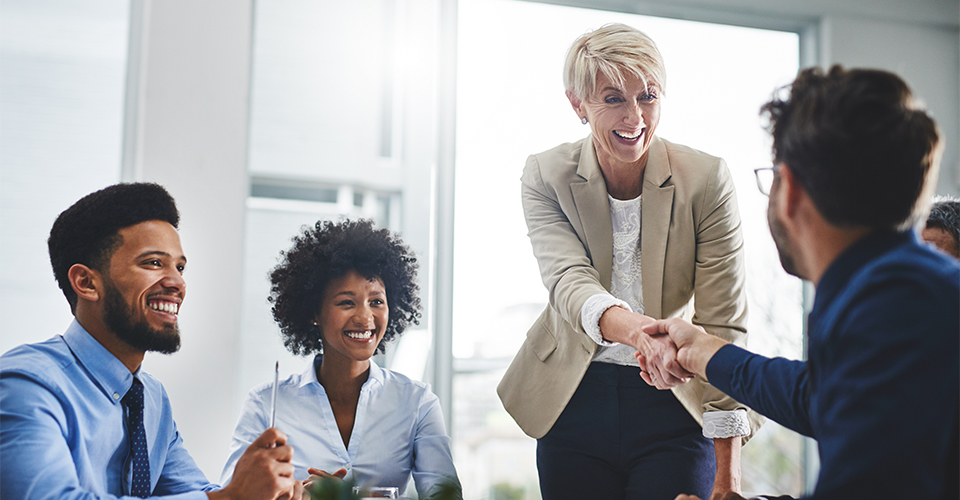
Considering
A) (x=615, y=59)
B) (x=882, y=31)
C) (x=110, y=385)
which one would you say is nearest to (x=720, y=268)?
(x=615, y=59)

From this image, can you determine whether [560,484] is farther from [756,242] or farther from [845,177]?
[756,242]

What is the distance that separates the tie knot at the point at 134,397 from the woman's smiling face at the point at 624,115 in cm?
131

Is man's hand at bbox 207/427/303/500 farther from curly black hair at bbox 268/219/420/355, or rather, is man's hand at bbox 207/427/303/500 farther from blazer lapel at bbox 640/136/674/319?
blazer lapel at bbox 640/136/674/319

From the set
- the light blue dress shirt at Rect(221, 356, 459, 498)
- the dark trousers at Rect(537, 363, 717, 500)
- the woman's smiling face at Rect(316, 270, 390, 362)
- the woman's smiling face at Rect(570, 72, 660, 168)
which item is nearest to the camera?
the dark trousers at Rect(537, 363, 717, 500)

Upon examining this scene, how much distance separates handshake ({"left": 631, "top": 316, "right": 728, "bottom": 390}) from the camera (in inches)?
60.2

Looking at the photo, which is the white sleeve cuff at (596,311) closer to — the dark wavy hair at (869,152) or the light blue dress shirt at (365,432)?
the light blue dress shirt at (365,432)

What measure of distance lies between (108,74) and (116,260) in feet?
3.45

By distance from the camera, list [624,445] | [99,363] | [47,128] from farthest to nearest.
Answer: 1. [47,128]
2. [624,445]
3. [99,363]

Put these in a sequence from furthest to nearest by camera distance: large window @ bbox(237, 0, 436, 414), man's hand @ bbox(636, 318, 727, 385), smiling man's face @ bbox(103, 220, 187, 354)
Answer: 1. large window @ bbox(237, 0, 436, 414)
2. smiling man's face @ bbox(103, 220, 187, 354)
3. man's hand @ bbox(636, 318, 727, 385)

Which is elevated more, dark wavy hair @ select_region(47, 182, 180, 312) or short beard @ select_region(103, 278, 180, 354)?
dark wavy hair @ select_region(47, 182, 180, 312)

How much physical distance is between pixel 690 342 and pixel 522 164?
5.36 ft

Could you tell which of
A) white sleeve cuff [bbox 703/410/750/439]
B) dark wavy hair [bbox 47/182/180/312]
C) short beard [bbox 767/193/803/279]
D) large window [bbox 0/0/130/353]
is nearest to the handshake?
white sleeve cuff [bbox 703/410/750/439]

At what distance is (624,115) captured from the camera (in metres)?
1.87

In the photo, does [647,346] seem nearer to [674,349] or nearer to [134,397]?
[674,349]
